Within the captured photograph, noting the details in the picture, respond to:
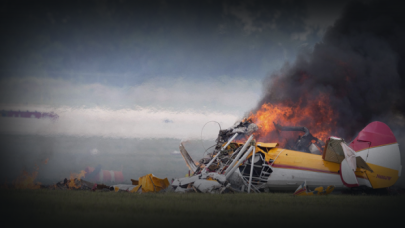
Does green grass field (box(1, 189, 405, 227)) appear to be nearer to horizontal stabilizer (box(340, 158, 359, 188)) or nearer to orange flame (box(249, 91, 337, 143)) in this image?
horizontal stabilizer (box(340, 158, 359, 188))

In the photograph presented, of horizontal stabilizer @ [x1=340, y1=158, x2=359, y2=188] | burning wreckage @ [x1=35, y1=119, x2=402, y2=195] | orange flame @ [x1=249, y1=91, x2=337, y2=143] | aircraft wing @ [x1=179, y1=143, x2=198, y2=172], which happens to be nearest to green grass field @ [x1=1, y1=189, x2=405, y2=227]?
horizontal stabilizer @ [x1=340, y1=158, x2=359, y2=188]

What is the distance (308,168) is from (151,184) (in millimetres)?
12451

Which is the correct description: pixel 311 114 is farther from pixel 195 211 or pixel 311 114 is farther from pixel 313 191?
pixel 195 211

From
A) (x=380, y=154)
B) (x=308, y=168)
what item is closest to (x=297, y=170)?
(x=308, y=168)

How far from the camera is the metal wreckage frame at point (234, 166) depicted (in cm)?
2395

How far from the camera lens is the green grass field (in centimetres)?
1311

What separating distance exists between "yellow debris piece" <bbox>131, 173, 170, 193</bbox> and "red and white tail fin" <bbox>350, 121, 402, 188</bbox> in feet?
51.9

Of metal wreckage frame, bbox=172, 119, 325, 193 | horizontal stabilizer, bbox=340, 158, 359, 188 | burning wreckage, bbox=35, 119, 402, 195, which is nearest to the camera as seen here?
horizontal stabilizer, bbox=340, 158, 359, 188

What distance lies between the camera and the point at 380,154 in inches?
939

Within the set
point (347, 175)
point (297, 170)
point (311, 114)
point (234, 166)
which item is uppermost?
point (311, 114)

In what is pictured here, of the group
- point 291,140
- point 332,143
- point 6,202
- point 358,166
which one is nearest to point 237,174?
point 332,143

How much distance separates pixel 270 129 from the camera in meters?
32.9

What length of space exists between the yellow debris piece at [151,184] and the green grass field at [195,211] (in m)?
4.90

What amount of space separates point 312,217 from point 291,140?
21871 mm
